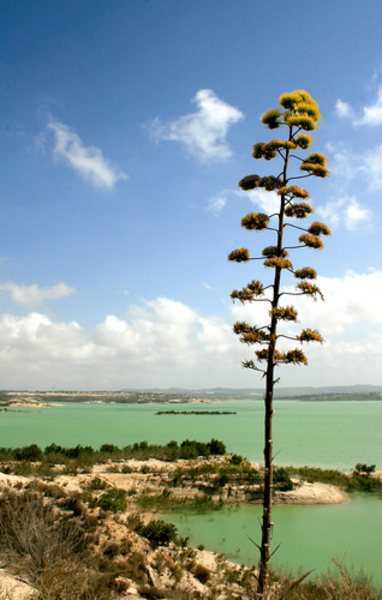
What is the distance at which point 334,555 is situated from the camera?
1273 cm

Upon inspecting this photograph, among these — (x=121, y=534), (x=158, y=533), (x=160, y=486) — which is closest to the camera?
(x=121, y=534)

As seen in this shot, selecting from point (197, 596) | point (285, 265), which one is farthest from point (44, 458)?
point (285, 265)

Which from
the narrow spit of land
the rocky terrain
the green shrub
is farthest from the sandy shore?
the green shrub

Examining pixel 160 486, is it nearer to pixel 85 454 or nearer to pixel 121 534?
pixel 85 454

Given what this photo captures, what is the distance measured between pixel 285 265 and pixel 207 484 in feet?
56.6

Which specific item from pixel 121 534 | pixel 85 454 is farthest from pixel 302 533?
pixel 85 454

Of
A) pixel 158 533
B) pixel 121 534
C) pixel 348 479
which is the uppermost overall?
pixel 121 534

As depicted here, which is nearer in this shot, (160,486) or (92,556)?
(92,556)

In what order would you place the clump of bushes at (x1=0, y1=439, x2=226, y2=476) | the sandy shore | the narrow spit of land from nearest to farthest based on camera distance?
the narrow spit of land → the sandy shore → the clump of bushes at (x1=0, y1=439, x2=226, y2=476)

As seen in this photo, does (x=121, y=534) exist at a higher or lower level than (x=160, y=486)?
higher

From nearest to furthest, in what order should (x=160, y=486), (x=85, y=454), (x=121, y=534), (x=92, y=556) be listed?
(x=92, y=556), (x=121, y=534), (x=160, y=486), (x=85, y=454)

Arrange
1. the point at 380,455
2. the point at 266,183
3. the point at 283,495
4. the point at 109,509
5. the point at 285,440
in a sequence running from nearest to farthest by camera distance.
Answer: the point at 266,183
the point at 109,509
the point at 283,495
the point at 380,455
the point at 285,440

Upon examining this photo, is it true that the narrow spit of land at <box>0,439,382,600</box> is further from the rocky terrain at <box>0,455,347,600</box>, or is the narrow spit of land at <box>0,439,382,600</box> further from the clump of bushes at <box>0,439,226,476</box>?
the clump of bushes at <box>0,439,226,476</box>

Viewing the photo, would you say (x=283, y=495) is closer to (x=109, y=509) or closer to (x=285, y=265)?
(x=109, y=509)
